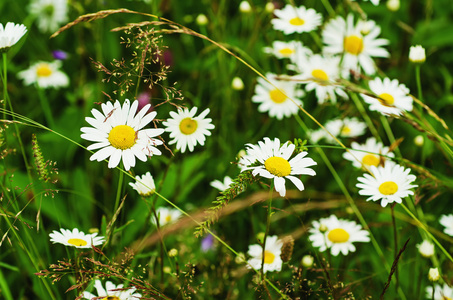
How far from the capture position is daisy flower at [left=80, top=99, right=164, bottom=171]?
0.89m

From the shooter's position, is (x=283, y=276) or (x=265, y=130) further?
(x=265, y=130)

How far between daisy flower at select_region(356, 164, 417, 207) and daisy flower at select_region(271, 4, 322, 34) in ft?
2.15

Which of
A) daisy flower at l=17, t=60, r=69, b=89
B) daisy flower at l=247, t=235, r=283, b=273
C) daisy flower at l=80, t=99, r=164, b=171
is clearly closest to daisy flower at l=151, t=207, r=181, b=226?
daisy flower at l=247, t=235, r=283, b=273

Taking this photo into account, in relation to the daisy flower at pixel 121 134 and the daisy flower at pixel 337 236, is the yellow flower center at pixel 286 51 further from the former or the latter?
the daisy flower at pixel 121 134

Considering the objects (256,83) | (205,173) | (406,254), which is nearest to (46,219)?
(205,173)

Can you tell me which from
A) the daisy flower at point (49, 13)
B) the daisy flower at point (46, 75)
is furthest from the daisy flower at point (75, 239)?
the daisy flower at point (49, 13)

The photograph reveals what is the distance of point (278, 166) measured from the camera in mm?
898

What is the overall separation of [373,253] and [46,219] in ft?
3.22

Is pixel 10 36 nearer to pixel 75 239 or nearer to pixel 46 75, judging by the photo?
pixel 75 239

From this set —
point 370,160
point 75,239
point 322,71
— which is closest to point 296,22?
point 322,71

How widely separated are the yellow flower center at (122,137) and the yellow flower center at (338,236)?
584mm

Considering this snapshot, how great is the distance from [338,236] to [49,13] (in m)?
1.72

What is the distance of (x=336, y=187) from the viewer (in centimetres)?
161

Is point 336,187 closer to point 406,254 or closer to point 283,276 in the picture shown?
point 406,254
